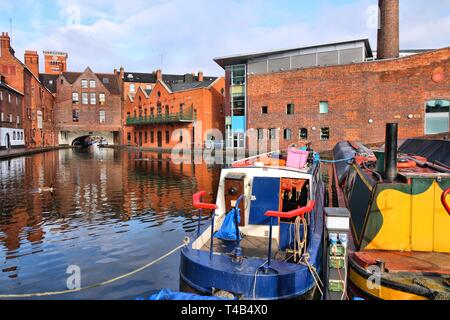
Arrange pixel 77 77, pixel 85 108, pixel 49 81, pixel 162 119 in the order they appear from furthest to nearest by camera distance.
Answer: pixel 49 81, pixel 77 77, pixel 85 108, pixel 162 119

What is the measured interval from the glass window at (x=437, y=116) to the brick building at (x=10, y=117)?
42.2 meters

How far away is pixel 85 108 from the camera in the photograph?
66.2m

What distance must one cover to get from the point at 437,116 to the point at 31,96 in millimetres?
51177

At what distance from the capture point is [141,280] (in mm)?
7551

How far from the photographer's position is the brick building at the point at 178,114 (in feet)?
153

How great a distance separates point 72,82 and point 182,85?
26580mm

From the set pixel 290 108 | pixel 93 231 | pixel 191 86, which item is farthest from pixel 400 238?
pixel 191 86

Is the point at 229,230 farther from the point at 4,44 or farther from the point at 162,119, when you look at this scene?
the point at 4,44

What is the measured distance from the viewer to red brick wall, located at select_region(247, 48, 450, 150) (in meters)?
30.6

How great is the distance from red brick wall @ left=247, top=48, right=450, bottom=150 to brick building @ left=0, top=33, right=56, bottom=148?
31540mm

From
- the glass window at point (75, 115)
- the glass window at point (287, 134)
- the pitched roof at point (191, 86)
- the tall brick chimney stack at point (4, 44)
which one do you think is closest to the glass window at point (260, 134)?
the glass window at point (287, 134)

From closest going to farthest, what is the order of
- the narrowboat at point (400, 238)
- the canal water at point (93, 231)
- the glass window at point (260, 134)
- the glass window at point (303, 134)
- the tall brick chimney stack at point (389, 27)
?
the narrowboat at point (400, 238), the canal water at point (93, 231), the tall brick chimney stack at point (389, 27), the glass window at point (303, 134), the glass window at point (260, 134)

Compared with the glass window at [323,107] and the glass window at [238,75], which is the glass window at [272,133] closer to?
the glass window at [323,107]
